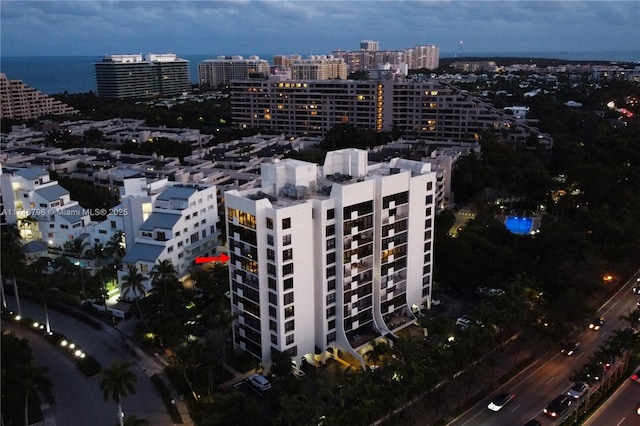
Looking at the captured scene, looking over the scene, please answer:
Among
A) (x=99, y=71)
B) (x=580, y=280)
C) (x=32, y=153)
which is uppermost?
(x=99, y=71)

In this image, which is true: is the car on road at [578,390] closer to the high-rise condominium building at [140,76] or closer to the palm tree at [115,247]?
the palm tree at [115,247]

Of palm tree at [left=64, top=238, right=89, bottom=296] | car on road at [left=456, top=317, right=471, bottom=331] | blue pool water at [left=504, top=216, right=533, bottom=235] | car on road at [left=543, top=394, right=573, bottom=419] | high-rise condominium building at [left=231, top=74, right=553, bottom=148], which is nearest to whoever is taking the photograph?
car on road at [left=543, top=394, right=573, bottom=419]

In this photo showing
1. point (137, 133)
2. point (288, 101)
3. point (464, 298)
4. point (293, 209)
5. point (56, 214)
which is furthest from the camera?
point (288, 101)

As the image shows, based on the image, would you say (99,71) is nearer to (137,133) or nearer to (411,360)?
(137,133)

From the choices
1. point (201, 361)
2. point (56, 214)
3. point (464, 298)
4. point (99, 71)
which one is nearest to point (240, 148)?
point (56, 214)

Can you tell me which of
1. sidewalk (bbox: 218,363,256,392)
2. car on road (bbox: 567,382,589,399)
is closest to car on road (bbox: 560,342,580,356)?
car on road (bbox: 567,382,589,399)

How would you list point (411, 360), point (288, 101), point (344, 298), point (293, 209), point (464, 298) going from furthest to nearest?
point (288, 101), point (464, 298), point (344, 298), point (293, 209), point (411, 360)

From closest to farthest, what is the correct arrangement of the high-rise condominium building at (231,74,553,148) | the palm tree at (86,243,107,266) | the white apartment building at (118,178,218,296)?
1. the palm tree at (86,243,107,266)
2. the white apartment building at (118,178,218,296)
3. the high-rise condominium building at (231,74,553,148)

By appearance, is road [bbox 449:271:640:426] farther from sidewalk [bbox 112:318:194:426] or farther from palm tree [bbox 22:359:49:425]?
palm tree [bbox 22:359:49:425]
